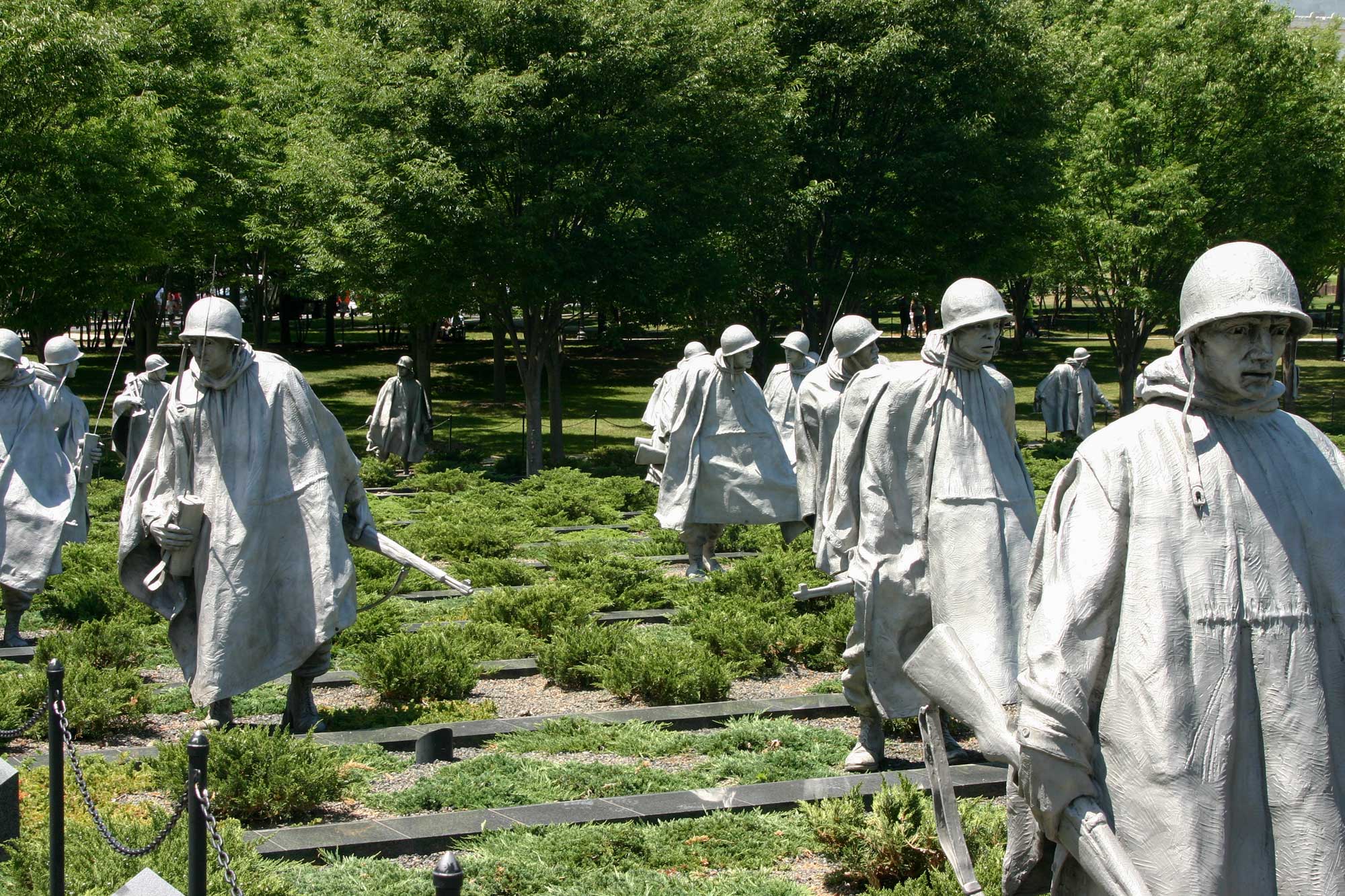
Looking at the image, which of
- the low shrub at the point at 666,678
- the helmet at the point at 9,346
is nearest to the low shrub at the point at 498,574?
the low shrub at the point at 666,678

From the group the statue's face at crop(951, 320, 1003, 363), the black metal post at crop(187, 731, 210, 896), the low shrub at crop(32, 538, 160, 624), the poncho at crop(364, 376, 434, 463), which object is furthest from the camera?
the poncho at crop(364, 376, 434, 463)

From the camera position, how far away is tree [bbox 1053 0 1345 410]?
101 feet

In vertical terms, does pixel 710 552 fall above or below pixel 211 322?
below

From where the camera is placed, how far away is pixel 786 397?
1689 centimetres

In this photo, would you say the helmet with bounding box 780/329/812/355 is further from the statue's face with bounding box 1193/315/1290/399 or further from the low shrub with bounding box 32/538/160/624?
the statue's face with bounding box 1193/315/1290/399

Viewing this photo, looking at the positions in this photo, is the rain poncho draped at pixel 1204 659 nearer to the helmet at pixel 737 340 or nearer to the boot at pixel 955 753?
the boot at pixel 955 753

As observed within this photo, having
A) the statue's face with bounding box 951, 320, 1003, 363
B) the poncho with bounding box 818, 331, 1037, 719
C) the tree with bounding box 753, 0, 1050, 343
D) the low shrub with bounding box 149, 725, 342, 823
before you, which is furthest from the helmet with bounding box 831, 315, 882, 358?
the tree with bounding box 753, 0, 1050, 343

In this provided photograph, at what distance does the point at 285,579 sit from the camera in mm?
7996

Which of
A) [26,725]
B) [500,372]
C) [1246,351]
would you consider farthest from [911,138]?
[1246,351]

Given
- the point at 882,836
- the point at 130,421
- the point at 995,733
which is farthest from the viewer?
the point at 130,421

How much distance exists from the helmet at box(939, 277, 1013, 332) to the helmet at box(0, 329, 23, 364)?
7.55m

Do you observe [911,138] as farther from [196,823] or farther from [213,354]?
[196,823]

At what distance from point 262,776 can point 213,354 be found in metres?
2.21

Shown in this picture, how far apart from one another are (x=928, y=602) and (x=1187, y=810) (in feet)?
12.8
